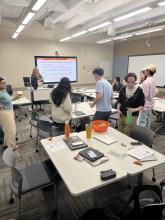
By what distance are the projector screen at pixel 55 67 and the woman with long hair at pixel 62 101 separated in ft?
16.5

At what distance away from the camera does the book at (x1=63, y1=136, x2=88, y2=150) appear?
6.77ft

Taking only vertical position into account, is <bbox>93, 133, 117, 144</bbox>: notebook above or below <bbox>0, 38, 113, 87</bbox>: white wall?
below

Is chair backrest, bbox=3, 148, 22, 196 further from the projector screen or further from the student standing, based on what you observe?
the projector screen

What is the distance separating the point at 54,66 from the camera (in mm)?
7883

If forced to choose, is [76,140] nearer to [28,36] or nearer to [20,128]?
[20,128]

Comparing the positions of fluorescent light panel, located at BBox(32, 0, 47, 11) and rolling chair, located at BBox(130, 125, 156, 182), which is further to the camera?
fluorescent light panel, located at BBox(32, 0, 47, 11)

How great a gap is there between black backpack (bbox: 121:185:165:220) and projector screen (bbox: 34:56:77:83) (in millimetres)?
6874

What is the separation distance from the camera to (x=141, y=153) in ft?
6.26

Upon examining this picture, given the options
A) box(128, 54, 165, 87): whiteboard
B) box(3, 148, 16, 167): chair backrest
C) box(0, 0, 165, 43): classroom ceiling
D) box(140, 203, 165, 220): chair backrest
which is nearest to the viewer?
box(140, 203, 165, 220): chair backrest

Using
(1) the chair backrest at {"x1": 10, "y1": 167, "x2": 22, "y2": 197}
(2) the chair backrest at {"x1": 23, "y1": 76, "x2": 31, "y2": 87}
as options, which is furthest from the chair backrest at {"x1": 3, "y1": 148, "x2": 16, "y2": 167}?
(2) the chair backrest at {"x1": 23, "y1": 76, "x2": 31, "y2": 87}

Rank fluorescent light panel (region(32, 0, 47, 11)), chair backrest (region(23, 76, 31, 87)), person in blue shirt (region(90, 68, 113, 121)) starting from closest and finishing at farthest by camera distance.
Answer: fluorescent light panel (region(32, 0, 47, 11)) < person in blue shirt (region(90, 68, 113, 121)) < chair backrest (region(23, 76, 31, 87))

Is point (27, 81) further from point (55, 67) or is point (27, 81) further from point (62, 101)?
A: point (62, 101)

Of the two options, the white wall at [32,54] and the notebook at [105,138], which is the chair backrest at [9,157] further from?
the white wall at [32,54]

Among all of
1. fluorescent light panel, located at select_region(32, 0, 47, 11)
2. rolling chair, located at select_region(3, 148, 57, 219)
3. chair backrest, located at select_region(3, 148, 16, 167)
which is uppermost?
fluorescent light panel, located at select_region(32, 0, 47, 11)
